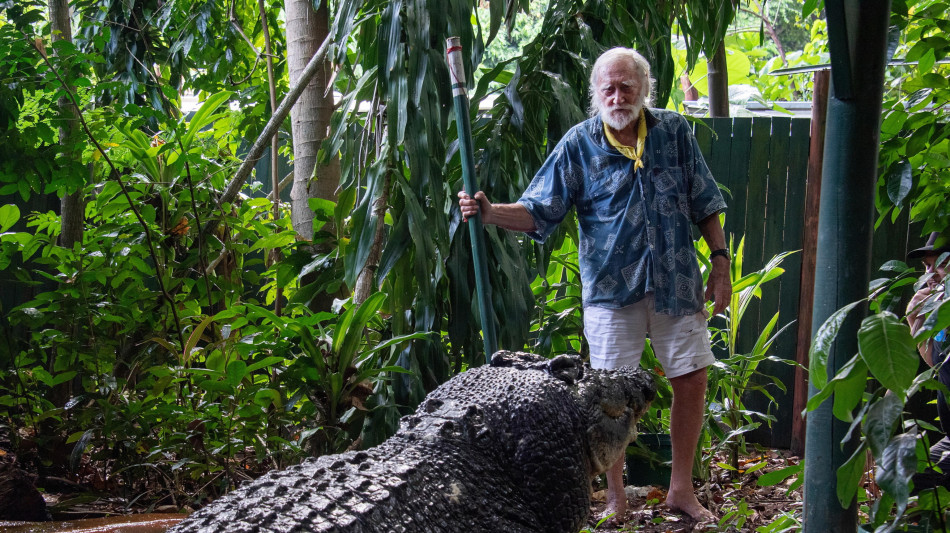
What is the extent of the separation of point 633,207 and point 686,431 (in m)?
0.88

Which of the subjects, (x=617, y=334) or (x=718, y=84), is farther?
(x=718, y=84)

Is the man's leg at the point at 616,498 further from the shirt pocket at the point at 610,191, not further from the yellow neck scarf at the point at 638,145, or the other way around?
the yellow neck scarf at the point at 638,145

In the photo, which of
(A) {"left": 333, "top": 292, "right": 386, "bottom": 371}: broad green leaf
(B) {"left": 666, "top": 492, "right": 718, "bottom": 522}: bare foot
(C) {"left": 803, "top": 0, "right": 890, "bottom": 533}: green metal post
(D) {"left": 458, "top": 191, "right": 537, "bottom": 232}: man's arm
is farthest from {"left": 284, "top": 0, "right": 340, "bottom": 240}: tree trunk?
(C) {"left": 803, "top": 0, "right": 890, "bottom": 533}: green metal post

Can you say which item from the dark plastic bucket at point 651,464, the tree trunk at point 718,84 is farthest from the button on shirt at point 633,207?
the tree trunk at point 718,84

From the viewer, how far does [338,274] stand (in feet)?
11.5

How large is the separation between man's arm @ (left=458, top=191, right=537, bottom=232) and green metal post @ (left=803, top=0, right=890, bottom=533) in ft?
4.29

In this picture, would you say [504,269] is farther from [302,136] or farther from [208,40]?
[208,40]

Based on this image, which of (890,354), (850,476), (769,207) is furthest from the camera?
(769,207)

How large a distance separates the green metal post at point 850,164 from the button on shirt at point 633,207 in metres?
1.23

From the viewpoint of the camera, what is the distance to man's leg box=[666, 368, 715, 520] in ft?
10.1

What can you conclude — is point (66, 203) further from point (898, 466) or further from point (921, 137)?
point (898, 466)

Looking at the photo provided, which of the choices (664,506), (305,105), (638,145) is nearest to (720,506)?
(664,506)

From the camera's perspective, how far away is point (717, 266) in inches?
124

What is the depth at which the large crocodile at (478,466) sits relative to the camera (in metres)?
1.52
